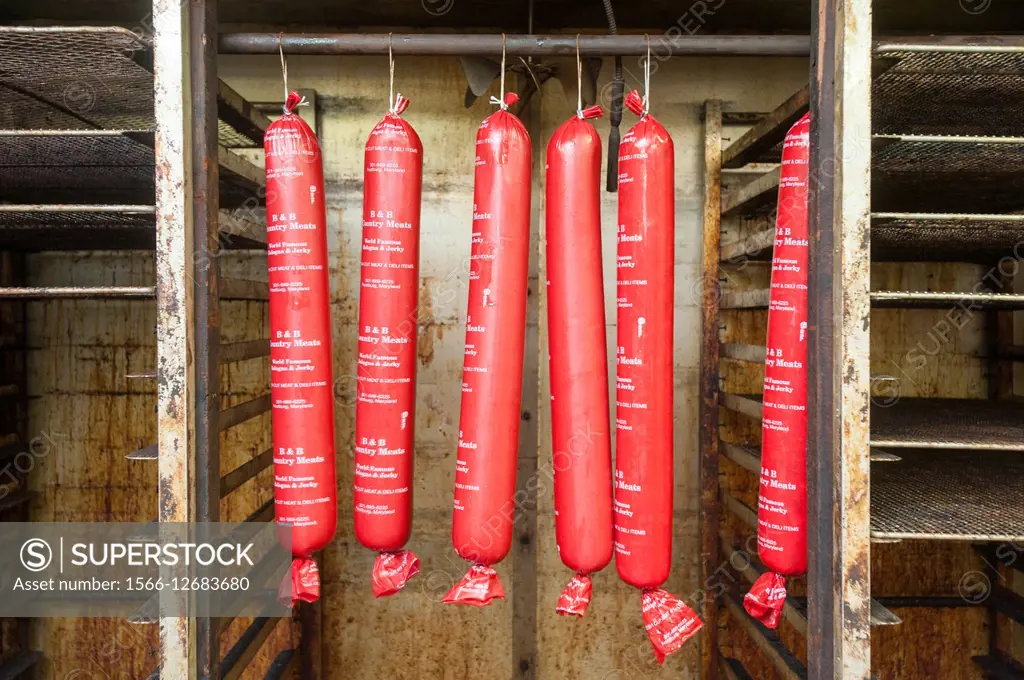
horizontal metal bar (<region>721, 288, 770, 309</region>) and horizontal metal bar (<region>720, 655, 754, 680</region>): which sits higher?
horizontal metal bar (<region>721, 288, 770, 309</region>)

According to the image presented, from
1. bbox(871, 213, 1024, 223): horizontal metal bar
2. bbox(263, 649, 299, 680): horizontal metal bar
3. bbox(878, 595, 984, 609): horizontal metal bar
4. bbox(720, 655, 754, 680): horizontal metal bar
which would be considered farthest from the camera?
bbox(878, 595, 984, 609): horizontal metal bar

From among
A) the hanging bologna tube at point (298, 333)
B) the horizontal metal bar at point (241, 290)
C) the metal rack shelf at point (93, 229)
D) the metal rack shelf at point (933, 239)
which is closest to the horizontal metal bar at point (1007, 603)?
the metal rack shelf at point (933, 239)

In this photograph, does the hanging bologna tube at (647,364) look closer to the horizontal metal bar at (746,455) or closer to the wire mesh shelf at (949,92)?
the horizontal metal bar at (746,455)

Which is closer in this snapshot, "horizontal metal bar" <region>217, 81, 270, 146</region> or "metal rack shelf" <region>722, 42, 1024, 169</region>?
"metal rack shelf" <region>722, 42, 1024, 169</region>

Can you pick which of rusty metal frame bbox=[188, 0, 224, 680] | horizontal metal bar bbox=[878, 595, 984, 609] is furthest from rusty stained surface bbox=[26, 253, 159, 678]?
horizontal metal bar bbox=[878, 595, 984, 609]

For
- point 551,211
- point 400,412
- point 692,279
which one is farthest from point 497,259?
point 692,279

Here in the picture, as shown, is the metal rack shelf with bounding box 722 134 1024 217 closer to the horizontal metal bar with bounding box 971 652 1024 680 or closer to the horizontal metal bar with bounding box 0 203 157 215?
the horizontal metal bar with bounding box 0 203 157 215

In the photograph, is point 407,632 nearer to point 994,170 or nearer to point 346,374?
point 346,374

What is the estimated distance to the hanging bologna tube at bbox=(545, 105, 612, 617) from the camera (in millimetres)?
1333

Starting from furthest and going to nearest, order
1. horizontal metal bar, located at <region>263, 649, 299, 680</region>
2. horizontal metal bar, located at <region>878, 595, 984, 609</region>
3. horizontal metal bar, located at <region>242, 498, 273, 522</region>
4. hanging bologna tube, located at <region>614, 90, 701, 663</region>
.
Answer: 1. horizontal metal bar, located at <region>878, 595, 984, 609</region>
2. horizontal metal bar, located at <region>263, 649, 299, 680</region>
3. horizontal metal bar, located at <region>242, 498, 273, 522</region>
4. hanging bologna tube, located at <region>614, 90, 701, 663</region>

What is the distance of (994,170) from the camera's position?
168 cm

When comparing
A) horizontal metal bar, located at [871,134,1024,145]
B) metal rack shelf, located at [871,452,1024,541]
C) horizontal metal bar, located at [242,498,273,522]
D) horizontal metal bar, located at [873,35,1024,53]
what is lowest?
horizontal metal bar, located at [242,498,273,522]

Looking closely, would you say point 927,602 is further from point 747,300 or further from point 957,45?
point 957,45

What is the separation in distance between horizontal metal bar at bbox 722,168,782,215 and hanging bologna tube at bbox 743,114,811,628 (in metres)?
0.15
